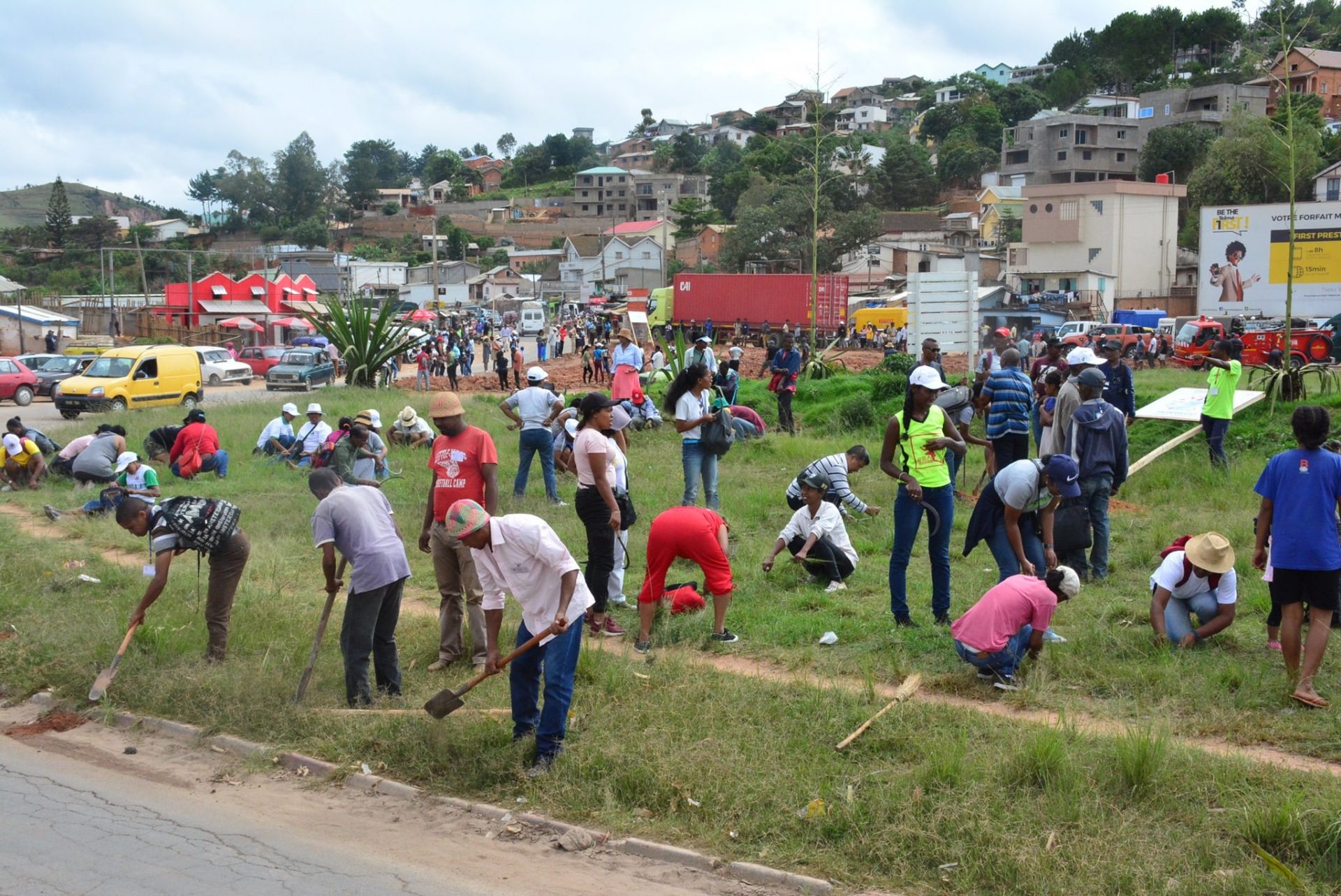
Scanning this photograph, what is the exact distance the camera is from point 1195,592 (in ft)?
24.7

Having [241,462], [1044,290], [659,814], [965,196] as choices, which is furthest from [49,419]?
[965,196]

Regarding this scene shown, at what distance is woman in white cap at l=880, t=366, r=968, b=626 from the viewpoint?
7.95m

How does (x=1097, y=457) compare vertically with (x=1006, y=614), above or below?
above

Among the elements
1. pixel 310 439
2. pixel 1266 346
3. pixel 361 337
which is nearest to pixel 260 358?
pixel 361 337

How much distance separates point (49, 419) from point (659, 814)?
86.1 ft

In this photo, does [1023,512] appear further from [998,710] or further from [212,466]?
[212,466]

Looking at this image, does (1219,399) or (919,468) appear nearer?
(919,468)

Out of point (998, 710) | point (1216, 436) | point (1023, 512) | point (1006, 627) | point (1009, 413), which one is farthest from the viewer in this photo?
point (1216, 436)

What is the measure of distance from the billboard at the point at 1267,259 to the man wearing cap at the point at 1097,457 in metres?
32.7

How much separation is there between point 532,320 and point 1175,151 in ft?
144

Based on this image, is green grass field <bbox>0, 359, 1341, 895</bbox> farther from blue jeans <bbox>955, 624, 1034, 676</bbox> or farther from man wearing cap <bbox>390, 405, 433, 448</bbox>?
man wearing cap <bbox>390, 405, 433, 448</bbox>

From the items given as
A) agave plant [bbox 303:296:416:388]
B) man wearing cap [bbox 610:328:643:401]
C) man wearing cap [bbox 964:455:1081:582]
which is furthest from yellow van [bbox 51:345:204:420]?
man wearing cap [bbox 964:455:1081:582]

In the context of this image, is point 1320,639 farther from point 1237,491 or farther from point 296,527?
point 296,527

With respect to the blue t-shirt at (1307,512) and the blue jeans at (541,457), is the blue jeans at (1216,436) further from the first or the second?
the blue jeans at (541,457)
